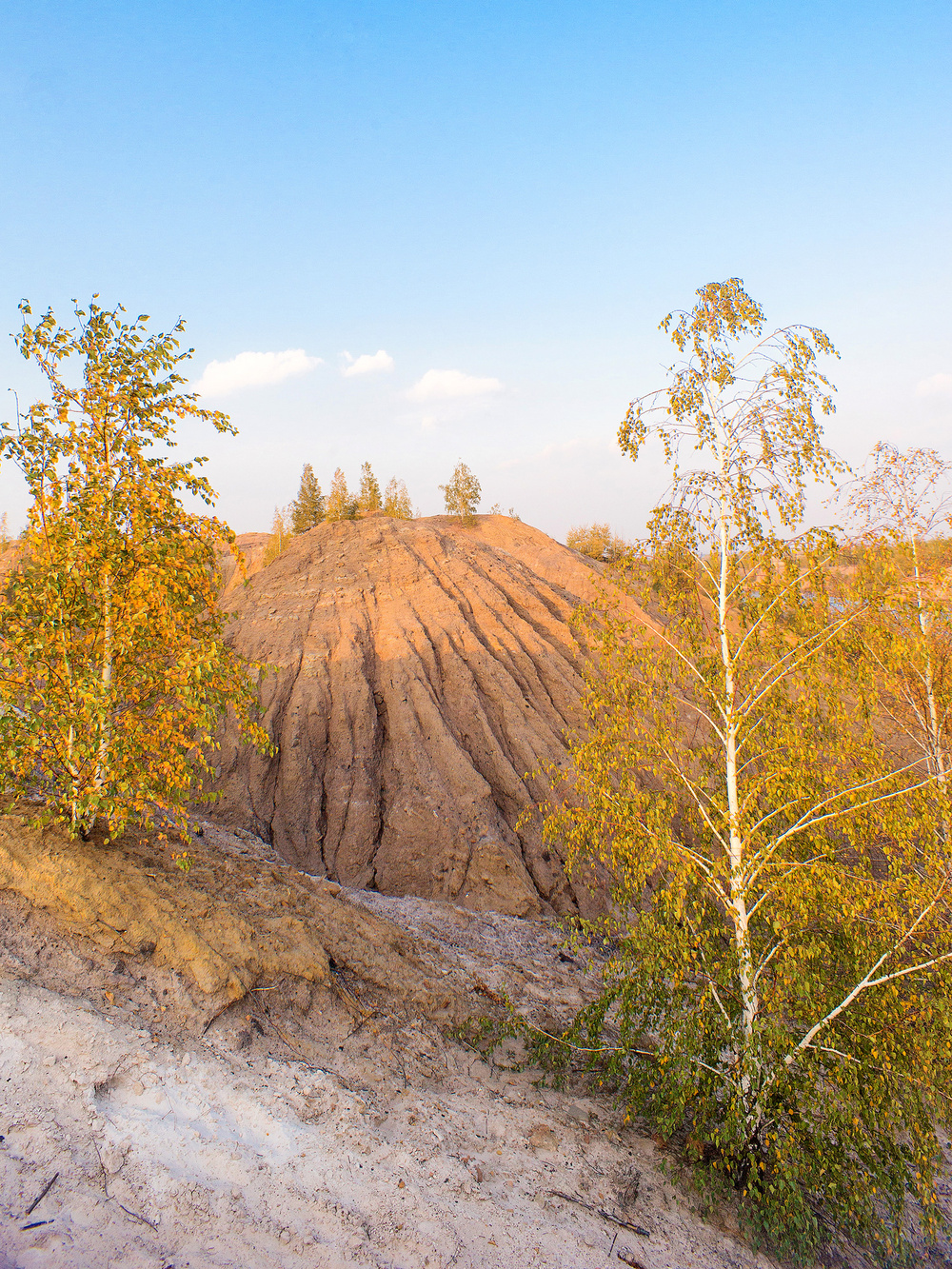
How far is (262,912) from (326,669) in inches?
522

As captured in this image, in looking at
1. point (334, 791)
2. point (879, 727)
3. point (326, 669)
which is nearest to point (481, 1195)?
point (334, 791)

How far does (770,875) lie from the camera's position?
726 cm

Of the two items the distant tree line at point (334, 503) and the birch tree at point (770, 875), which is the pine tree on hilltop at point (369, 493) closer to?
the distant tree line at point (334, 503)

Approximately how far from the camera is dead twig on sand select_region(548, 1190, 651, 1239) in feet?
21.8

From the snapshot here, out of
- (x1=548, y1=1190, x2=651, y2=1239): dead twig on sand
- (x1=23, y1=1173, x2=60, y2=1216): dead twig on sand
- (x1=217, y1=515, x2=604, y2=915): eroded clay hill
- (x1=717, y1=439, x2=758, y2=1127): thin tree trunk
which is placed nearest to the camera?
(x1=23, y1=1173, x2=60, y2=1216): dead twig on sand

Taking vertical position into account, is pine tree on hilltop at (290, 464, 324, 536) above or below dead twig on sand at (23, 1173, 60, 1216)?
above

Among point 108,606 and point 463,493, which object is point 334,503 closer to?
point 463,493

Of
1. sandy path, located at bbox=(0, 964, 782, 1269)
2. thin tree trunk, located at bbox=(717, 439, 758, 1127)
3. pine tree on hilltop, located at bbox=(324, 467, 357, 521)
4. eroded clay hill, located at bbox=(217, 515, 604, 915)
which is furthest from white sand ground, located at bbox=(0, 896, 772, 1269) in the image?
pine tree on hilltop, located at bbox=(324, 467, 357, 521)

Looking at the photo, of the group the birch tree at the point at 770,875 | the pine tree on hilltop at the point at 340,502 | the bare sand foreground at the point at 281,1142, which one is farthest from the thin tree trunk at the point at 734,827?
the pine tree on hilltop at the point at 340,502

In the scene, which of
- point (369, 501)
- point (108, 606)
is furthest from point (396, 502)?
point (108, 606)

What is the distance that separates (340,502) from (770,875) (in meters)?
35.1

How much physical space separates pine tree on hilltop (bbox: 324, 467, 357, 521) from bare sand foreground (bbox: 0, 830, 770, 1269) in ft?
105

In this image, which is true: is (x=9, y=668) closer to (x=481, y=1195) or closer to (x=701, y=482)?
(x=481, y=1195)

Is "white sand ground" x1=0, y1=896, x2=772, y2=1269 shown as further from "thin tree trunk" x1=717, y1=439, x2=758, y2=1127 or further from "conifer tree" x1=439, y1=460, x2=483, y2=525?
"conifer tree" x1=439, y1=460, x2=483, y2=525
